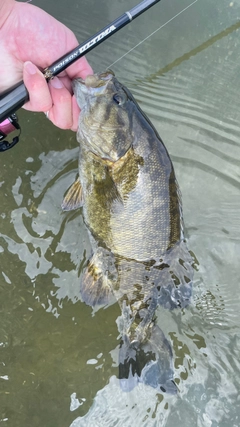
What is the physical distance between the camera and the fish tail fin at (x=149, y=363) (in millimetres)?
2209

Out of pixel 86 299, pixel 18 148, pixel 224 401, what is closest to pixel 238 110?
pixel 18 148

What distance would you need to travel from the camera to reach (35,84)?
1.85m

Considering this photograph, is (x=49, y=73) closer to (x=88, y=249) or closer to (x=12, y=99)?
(x=12, y=99)

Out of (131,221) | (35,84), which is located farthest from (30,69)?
(131,221)

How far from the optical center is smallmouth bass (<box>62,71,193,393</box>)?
6.41 ft

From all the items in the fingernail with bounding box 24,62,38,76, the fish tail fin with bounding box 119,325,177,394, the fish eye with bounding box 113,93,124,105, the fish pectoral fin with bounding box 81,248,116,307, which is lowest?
the fish tail fin with bounding box 119,325,177,394

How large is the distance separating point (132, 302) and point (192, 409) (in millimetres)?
827

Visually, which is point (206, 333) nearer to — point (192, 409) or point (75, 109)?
point (192, 409)

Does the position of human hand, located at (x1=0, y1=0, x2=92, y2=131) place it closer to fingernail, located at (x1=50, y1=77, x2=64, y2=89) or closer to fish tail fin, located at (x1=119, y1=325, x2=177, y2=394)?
fingernail, located at (x1=50, y1=77, x2=64, y2=89)

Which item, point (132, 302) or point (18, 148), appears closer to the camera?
point (132, 302)

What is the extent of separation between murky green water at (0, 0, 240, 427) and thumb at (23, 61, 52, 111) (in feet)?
2.61

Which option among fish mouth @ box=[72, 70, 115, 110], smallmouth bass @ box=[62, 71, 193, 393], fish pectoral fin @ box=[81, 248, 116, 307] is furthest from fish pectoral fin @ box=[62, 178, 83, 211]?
fish mouth @ box=[72, 70, 115, 110]

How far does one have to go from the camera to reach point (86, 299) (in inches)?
87.8

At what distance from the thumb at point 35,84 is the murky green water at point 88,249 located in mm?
794
